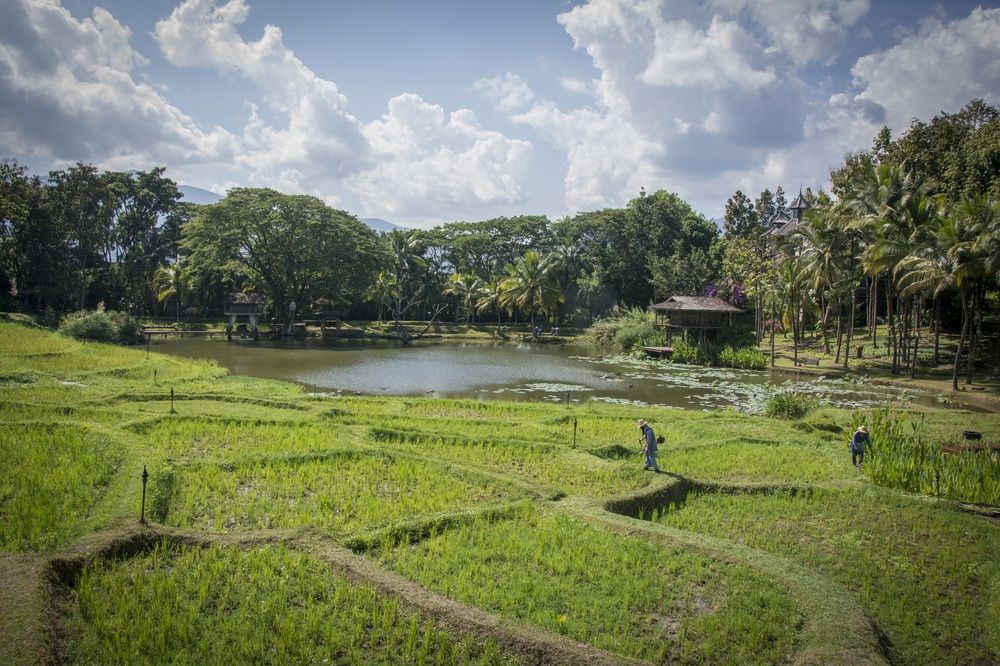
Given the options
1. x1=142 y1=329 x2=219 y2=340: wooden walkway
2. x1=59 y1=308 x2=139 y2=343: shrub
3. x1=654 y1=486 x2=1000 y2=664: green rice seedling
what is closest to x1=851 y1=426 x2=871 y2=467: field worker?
x1=654 y1=486 x2=1000 y2=664: green rice seedling

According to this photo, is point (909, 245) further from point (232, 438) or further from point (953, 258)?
point (232, 438)

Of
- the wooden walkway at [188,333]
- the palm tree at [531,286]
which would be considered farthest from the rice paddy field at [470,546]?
the palm tree at [531,286]

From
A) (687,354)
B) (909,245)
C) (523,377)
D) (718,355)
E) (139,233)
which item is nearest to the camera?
(909,245)

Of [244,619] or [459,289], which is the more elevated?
[459,289]

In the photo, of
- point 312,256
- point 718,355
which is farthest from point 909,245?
point 312,256

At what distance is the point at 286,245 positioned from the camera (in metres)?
51.2

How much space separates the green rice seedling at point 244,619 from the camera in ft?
21.3

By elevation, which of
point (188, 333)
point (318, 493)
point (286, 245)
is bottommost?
point (318, 493)

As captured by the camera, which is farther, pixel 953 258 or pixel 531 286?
pixel 531 286

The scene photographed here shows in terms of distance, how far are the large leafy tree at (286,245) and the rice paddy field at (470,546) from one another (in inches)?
1364

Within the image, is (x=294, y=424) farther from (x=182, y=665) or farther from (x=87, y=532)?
(x=182, y=665)

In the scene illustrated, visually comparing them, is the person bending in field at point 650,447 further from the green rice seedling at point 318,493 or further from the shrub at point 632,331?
the shrub at point 632,331

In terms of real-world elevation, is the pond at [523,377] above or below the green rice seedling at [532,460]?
above

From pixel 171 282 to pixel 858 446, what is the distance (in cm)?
5818
